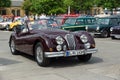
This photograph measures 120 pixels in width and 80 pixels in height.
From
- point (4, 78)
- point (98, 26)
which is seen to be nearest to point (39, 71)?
point (4, 78)

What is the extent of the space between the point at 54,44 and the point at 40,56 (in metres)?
0.73

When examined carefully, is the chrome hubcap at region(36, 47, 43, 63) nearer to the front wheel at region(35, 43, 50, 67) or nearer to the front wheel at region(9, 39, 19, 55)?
the front wheel at region(35, 43, 50, 67)

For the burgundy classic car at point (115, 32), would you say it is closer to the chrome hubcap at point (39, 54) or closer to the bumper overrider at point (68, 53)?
the bumper overrider at point (68, 53)

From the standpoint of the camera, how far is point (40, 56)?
958 cm

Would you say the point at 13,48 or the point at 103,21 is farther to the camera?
the point at 103,21

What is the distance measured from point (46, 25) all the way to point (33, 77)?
3261 mm

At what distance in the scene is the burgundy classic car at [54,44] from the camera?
912cm

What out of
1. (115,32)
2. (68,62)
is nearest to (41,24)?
(68,62)

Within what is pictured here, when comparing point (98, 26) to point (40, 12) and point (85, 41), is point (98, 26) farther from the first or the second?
point (40, 12)

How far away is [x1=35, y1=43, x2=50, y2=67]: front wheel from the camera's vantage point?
30.6 ft

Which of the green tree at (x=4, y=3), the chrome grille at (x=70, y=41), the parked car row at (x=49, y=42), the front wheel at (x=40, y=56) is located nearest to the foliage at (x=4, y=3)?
the green tree at (x=4, y=3)

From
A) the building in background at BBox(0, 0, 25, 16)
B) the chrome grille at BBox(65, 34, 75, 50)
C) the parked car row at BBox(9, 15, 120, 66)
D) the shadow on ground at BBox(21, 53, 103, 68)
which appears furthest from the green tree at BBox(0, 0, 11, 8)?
the chrome grille at BBox(65, 34, 75, 50)

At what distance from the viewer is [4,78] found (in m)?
7.96

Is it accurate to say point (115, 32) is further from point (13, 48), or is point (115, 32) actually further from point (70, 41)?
point (70, 41)
